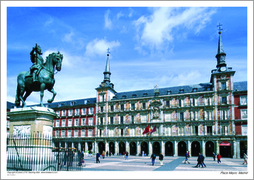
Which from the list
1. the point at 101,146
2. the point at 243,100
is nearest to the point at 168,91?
the point at 243,100

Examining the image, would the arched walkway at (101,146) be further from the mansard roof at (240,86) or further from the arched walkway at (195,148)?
the mansard roof at (240,86)

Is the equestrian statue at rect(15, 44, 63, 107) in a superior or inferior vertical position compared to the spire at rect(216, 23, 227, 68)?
inferior

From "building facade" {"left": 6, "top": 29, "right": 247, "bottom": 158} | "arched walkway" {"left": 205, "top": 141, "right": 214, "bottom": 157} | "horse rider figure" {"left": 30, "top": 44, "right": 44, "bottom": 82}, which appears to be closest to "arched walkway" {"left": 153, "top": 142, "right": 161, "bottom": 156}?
"building facade" {"left": 6, "top": 29, "right": 247, "bottom": 158}

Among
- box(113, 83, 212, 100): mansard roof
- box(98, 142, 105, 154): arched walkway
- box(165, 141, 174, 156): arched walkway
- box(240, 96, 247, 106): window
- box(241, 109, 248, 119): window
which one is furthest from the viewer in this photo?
box(98, 142, 105, 154): arched walkway

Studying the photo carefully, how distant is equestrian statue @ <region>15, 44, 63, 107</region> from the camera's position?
36.1 ft

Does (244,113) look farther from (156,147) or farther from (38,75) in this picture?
(38,75)

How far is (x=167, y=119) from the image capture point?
47.8m

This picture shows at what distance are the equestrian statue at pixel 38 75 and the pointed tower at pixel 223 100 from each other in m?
39.6

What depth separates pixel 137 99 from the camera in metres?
51.0

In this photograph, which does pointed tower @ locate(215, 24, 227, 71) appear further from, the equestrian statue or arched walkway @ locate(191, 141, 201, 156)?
the equestrian statue

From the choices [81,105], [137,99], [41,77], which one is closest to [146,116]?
[137,99]

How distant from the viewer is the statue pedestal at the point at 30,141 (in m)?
9.60

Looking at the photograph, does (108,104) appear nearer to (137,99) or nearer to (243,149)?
(137,99)

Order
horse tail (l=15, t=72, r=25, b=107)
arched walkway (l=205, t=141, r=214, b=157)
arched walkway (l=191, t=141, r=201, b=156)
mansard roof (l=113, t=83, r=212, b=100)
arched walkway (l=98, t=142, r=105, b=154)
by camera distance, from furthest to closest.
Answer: arched walkway (l=98, t=142, r=105, b=154) → mansard roof (l=113, t=83, r=212, b=100) → arched walkway (l=191, t=141, r=201, b=156) → arched walkway (l=205, t=141, r=214, b=157) → horse tail (l=15, t=72, r=25, b=107)
